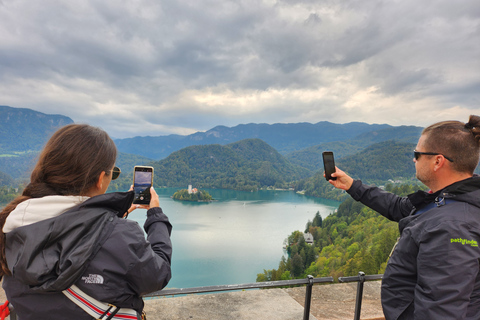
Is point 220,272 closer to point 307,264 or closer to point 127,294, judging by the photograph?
point 307,264

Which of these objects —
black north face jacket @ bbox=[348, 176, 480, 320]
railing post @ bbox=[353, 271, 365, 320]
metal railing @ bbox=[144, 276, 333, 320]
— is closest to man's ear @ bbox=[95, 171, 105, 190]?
metal railing @ bbox=[144, 276, 333, 320]

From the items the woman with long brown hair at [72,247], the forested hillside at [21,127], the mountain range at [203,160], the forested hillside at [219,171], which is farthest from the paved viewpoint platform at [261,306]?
the forested hillside at [21,127]

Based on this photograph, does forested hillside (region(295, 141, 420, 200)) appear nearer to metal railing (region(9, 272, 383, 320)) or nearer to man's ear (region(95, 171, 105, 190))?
metal railing (region(9, 272, 383, 320))

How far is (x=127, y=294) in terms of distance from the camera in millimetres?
889

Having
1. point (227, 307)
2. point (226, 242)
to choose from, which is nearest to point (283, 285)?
point (227, 307)

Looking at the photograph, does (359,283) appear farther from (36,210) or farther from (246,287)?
(36,210)

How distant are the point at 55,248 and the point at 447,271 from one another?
49.1 inches

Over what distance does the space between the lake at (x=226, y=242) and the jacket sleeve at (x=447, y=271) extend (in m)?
20.2

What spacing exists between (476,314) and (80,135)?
1.58 m

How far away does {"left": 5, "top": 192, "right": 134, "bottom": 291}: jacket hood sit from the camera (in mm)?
774

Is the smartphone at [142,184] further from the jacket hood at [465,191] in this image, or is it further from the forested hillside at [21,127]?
the forested hillside at [21,127]

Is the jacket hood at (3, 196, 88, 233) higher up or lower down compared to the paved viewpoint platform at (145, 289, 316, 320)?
higher up

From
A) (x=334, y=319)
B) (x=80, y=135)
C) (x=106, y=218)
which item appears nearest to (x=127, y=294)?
(x=106, y=218)

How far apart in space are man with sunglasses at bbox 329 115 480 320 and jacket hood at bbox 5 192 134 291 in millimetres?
1096
